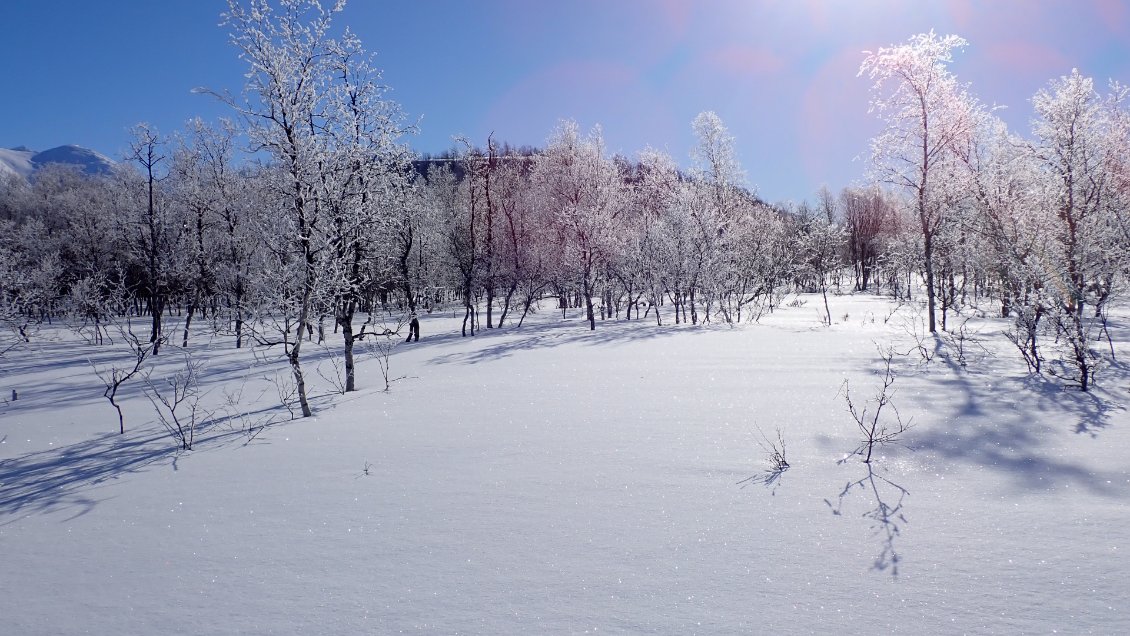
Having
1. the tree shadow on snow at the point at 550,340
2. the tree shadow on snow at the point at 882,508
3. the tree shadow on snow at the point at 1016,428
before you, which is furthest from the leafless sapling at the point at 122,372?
the tree shadow on snow at the point at 1016,428

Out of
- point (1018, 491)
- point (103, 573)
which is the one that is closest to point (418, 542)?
point (103, 573)

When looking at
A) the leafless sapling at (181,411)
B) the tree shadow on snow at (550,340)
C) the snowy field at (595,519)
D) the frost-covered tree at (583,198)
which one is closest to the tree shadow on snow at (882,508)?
the snowy field at (595,519)

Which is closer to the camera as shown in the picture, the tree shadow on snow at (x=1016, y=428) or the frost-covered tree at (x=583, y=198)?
the tree shadow on snow at (x=1016, y=428)

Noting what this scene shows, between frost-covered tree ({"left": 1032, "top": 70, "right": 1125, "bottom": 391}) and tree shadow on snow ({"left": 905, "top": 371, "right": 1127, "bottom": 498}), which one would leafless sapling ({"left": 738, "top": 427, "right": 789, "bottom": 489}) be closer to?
tree shadow on snow ({"left": 905, "top": 371, "right": 1127, "bottom": 498})

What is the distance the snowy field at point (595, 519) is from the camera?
2.68 m

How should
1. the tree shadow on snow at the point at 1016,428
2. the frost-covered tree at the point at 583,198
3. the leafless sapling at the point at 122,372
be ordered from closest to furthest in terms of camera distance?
1. the tree shadow on snow at the point at 1016,428
2. the leafless sapling at the point at 122,372
3. the frost-covered tree at the point at 583,198

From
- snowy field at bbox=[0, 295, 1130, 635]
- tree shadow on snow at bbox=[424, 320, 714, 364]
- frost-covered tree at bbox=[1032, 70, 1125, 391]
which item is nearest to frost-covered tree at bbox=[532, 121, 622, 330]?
tree shadow on snow at bbox=[424, 320, 714, 364]

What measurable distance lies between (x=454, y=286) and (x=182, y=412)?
3559cm

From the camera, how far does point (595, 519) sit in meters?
3.65

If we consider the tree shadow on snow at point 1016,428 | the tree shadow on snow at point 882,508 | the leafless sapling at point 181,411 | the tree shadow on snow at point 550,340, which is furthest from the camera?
the tree shadow on snow at point 550,340

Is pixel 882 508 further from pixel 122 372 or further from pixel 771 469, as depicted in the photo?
pixel 122 372

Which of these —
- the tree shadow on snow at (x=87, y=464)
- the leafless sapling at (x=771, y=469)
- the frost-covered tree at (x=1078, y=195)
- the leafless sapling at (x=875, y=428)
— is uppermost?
the frost-covered tree at (x=1078, y=195)

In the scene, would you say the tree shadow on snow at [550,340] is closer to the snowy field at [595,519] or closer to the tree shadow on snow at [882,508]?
the snowy field at [595,519]

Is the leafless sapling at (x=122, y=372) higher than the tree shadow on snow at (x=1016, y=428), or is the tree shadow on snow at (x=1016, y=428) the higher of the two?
the leafless sapling at (x=122, y=372)
